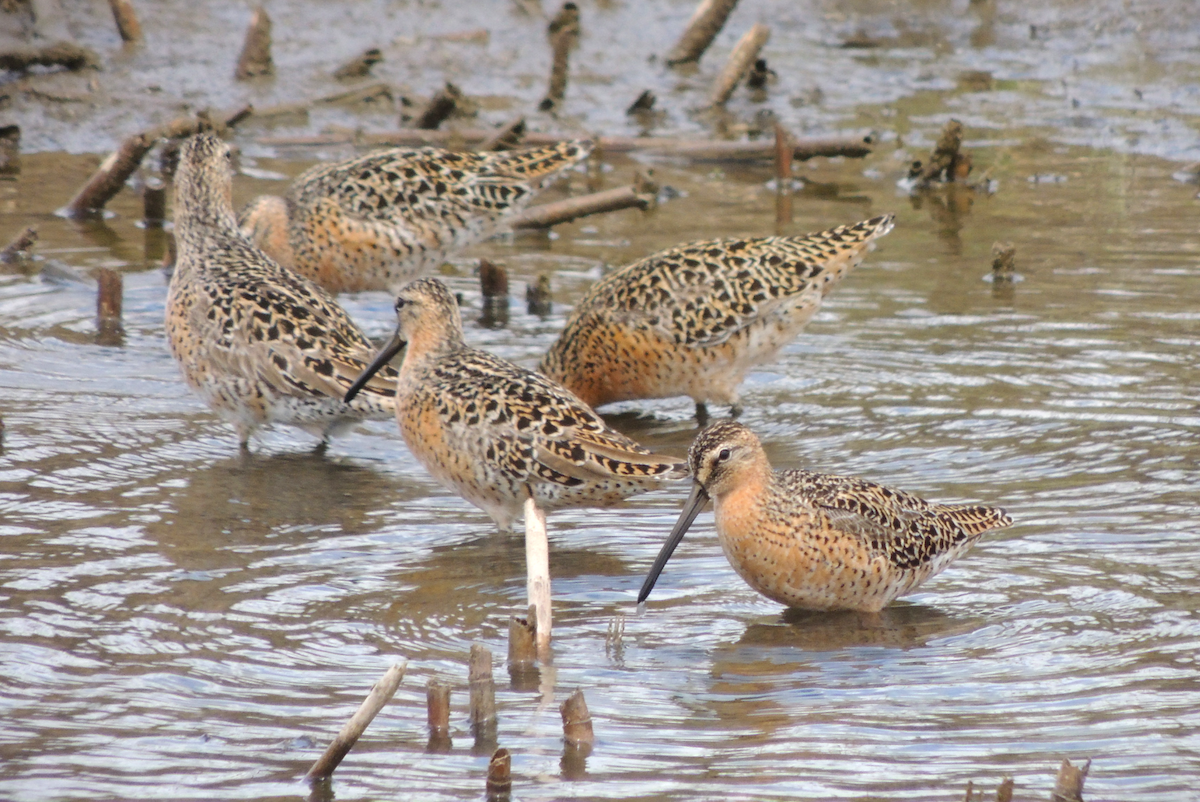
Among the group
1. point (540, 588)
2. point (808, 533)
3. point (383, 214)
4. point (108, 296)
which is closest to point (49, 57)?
point (383, 214)

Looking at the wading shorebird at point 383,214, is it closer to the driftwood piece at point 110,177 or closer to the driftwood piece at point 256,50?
the driftwood piece at point 110,177

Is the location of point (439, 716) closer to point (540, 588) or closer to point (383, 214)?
point (540, 588)

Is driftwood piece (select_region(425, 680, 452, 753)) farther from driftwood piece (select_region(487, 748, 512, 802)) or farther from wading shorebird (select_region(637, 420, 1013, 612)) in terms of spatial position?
wading shorebird (select_region(637, 420, 1013, 612))

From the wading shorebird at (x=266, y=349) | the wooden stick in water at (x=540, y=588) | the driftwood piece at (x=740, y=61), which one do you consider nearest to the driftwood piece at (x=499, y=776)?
the wooden stick in water at (x=540, y=588)

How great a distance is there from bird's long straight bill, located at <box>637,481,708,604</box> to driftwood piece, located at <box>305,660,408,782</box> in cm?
151

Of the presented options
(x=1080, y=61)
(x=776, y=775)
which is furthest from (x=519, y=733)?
(x=1080, y=61)

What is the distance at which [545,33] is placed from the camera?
15578mm

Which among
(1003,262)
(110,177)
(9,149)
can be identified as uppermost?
(9,149)

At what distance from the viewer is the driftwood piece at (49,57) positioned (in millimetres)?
12922

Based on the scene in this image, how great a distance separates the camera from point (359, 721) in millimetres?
4188

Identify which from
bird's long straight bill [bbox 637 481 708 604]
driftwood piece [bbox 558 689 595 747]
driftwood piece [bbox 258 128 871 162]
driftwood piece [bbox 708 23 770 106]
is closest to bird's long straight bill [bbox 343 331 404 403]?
bird's long straight bill [bbox 637 481 708 604]

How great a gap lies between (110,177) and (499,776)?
7.79 meters

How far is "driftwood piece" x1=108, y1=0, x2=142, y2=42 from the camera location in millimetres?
13734

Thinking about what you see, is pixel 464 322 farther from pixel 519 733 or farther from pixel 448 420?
pixel 519 733
